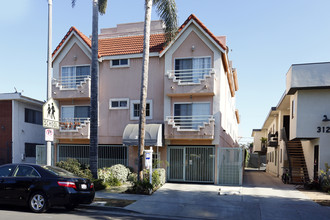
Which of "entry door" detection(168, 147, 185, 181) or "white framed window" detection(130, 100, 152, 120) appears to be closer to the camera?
"entry door" detection(168, 147, 185, 181)

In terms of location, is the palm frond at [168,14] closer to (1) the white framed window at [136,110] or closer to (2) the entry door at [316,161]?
(1) the white framed window at [136,110]

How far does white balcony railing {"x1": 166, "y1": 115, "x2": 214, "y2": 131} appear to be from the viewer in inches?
670

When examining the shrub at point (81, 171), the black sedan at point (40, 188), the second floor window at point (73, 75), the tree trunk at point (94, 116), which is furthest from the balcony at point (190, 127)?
the black sedan at point (40, 188)

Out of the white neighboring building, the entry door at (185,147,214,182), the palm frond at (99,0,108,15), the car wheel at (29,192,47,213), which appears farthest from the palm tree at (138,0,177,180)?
the white neighboring building

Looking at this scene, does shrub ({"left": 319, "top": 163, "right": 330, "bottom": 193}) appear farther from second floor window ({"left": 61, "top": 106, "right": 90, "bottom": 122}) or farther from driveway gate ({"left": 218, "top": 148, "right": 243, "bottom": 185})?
second floor window ({"left": 61, "top": 106, "right": 90, "bottom": 122})

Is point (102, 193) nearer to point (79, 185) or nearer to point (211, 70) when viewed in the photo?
point (79, 185)

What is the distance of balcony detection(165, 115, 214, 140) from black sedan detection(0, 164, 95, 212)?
27.3 ft

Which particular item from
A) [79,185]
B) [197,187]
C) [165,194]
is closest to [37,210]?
[79,185]

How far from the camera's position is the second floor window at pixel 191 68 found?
58.1 feet

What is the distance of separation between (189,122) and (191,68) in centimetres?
337

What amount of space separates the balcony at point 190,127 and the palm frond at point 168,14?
494cm

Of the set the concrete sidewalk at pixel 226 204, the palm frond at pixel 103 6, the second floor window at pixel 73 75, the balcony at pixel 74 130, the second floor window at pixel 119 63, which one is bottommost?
the concrete sidewalk at pixel 226 204

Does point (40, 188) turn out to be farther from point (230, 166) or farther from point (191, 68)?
point (191, 68)

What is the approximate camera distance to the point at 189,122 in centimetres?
1733
